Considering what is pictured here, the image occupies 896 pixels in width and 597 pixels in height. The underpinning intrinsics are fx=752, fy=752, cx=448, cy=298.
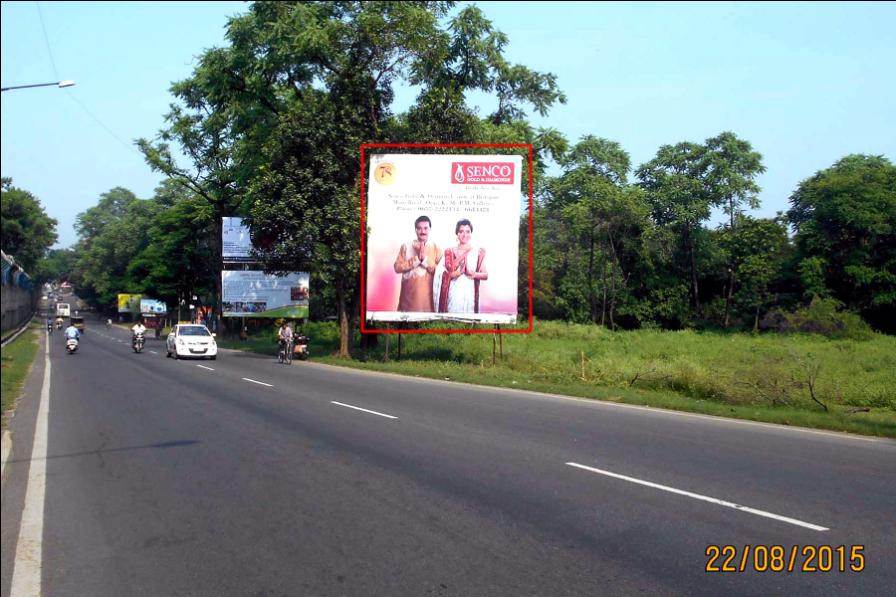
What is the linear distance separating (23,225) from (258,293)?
36.8m

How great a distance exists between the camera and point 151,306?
8094 cm

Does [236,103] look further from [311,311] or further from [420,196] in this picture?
[311,311]

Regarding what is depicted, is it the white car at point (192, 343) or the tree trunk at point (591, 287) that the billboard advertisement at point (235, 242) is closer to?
the white car at point (192, 343)

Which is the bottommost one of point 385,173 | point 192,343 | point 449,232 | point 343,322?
point 192,343

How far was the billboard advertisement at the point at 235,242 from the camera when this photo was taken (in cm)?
4275

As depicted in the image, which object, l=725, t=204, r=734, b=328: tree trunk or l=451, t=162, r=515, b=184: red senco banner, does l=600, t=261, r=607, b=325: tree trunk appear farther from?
l=451, t=162, r=515, b=184: red senco banner

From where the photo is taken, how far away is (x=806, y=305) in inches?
1282

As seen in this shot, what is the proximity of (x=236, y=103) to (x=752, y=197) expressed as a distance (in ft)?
69.0

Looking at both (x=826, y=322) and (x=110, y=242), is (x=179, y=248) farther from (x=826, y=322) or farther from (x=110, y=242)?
(x=826, y=322)

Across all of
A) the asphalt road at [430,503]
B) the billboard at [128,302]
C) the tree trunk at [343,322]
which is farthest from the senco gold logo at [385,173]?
the billboard at [128,302]

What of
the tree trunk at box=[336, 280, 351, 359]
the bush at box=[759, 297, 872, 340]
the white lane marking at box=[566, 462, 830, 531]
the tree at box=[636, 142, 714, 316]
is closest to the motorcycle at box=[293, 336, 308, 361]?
the tree trunk at box=[336, 280, 351, 359]

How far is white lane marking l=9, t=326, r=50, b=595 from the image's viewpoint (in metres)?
5.38

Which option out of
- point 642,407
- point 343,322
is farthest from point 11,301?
point 642,407
